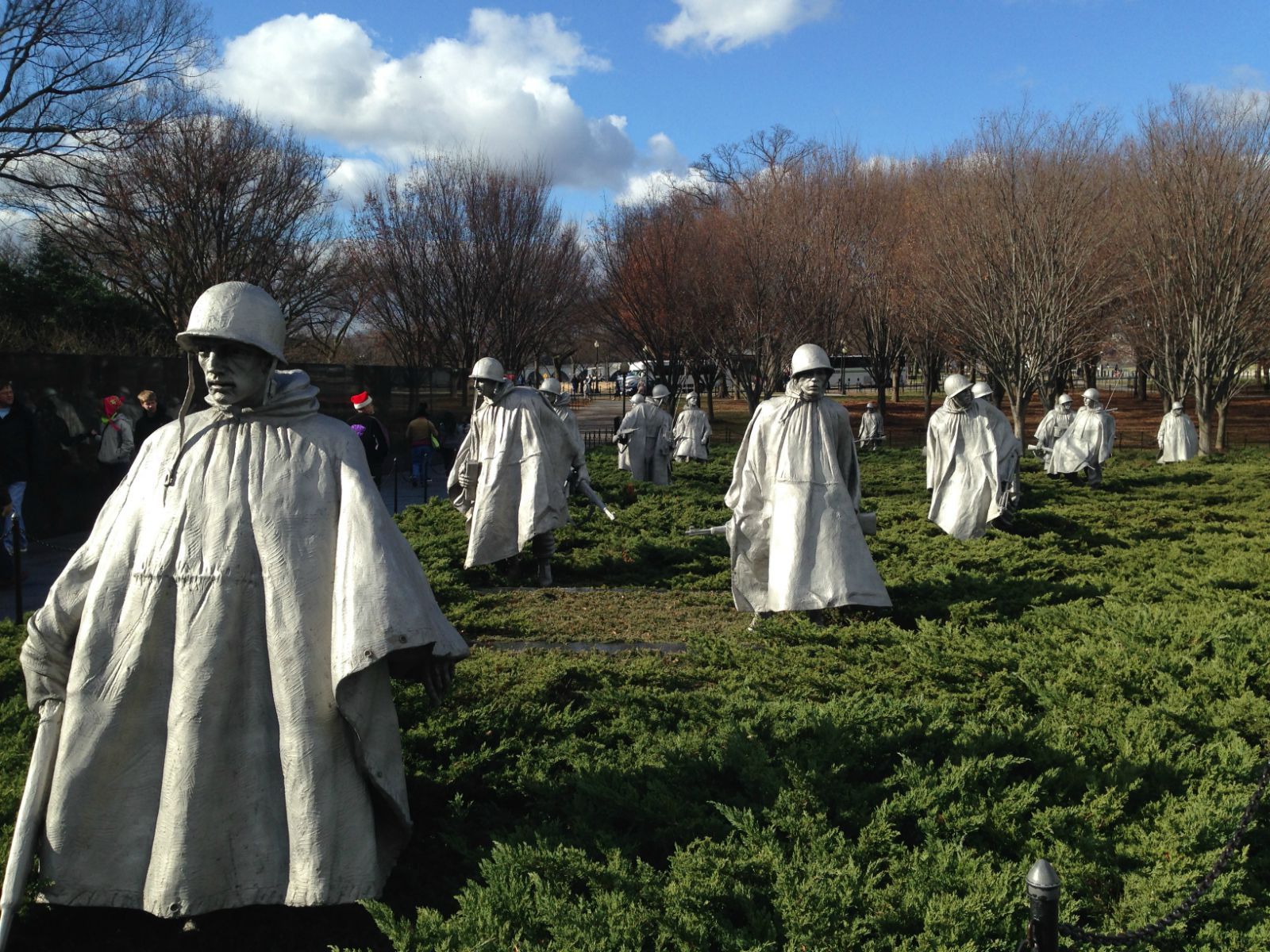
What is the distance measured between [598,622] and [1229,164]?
84.8 feet

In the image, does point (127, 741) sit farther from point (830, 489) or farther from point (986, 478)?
point (986, 478)

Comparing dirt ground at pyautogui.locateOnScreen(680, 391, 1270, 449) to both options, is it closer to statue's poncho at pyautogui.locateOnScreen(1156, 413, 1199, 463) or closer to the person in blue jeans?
statue's poncho at pyautogui.locateOnScreen(1156, 413, 1199, 463)

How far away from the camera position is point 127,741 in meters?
3.32

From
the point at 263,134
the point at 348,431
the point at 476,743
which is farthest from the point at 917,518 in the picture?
the point at 263,134

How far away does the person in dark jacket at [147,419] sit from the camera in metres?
13.1

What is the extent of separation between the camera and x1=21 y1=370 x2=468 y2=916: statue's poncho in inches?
128

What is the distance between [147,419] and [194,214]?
497 inches

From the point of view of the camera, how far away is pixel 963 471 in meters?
13.1

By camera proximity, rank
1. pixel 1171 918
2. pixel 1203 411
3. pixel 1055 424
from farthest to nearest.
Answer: pixel 1203 411 < pixel 1055 424 < pixel 1171 918

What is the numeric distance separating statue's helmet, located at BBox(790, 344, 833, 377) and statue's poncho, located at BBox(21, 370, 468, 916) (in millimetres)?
5157

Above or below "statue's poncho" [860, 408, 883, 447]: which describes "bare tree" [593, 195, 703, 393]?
above

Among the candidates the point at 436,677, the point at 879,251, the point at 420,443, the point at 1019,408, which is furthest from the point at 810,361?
the point at 879,251

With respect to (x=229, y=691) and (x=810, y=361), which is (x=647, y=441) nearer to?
(x=810, y=361)

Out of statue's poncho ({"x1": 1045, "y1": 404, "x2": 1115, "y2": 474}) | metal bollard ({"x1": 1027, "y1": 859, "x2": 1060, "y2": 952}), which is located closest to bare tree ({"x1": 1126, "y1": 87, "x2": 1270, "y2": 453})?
statue's poncho ({"x1": 1045, "y1": 404, "x2": 1115, "y2": 474})
